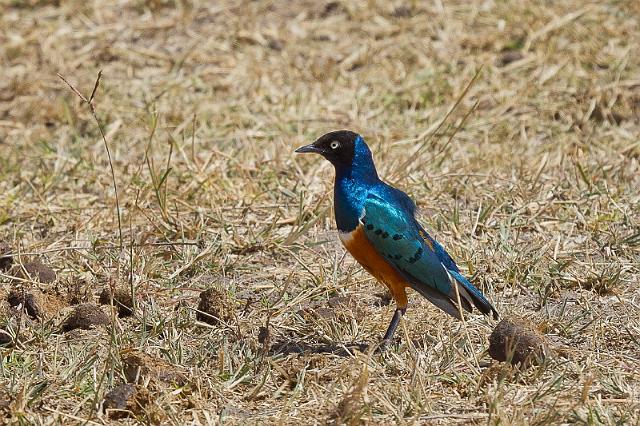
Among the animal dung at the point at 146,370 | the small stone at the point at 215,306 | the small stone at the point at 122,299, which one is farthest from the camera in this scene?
the small stone at the point at 122,299

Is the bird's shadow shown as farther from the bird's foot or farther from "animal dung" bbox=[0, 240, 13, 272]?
"animal dung" bbox=[0, 240, 13, 272]

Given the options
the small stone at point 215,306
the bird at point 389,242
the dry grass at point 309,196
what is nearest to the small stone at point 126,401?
the dry grass at point 309,196

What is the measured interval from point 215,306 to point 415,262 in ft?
2.82

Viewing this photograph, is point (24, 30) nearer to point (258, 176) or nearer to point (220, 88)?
point (220, 88)

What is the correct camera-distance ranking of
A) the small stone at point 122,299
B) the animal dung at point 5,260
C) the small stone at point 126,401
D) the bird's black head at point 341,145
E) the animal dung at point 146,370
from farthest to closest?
the animal dung at point 5,260 → the small stone at point 122,299 → the bird's black head at point 341,145 → the animal dung at point 146,370 → the small stone at point 126,401

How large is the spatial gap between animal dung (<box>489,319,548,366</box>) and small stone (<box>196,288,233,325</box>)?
1.11 meters

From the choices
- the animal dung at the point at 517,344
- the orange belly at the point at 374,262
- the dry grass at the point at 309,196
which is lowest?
the dry grass at the point at 309,196

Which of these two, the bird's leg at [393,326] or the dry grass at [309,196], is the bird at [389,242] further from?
the dry grass at [309,196]

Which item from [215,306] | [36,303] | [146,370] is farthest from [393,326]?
[36,303]

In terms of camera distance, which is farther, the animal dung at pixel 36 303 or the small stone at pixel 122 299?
the small stone at pixel 122 299

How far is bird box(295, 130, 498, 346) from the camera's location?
445 centimetres

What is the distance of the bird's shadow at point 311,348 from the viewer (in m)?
4.50

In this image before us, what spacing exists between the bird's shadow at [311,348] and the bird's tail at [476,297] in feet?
1.46

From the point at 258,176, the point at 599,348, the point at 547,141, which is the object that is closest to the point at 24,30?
the point at 258,176
